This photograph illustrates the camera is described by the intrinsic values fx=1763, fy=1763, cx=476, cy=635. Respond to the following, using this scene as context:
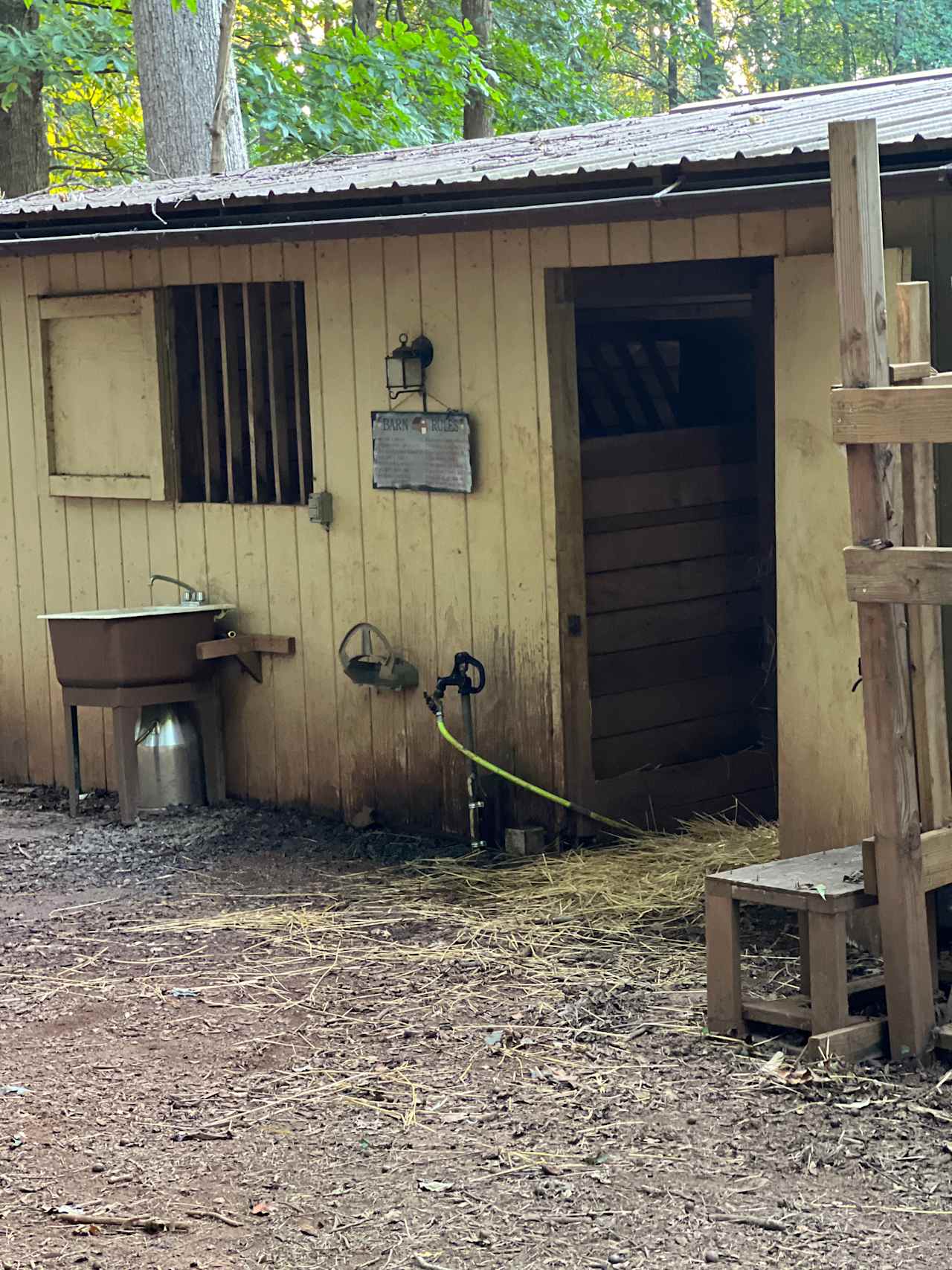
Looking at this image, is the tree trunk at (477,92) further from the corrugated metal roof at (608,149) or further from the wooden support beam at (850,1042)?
the wooden support beam at (850,1042)

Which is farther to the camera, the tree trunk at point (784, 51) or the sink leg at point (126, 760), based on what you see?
the tree trunk at point (784, 51)

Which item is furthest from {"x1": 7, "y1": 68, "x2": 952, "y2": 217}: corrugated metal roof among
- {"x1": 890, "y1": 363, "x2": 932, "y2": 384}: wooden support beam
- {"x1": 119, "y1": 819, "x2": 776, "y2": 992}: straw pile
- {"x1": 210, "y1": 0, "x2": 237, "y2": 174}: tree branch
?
{"x1": 210, "y1": 0, "x2": 237, "y2": 174}: tree branch

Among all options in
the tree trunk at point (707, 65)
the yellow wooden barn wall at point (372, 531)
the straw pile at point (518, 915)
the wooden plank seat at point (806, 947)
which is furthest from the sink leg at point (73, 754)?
the tree trunk at point (707, 65)

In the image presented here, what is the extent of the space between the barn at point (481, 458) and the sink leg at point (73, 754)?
4 centimetres

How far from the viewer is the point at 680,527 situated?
7.79 metres

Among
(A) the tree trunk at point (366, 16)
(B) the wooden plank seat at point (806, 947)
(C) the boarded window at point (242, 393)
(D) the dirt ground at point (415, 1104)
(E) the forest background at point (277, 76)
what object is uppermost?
(A) the tree trunk at point (366, 16)

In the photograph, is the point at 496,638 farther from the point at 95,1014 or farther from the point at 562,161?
the point at 95,1014

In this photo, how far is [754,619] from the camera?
8.15m

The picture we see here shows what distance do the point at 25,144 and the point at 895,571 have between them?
1185cm

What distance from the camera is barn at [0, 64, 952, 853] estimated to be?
6094 mm

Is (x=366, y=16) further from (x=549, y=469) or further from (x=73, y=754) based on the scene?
(x=549, y=469)

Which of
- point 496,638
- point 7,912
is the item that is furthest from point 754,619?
point 7,912

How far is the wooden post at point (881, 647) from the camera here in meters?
4.46

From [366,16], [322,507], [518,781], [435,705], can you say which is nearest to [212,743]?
[322,507]
